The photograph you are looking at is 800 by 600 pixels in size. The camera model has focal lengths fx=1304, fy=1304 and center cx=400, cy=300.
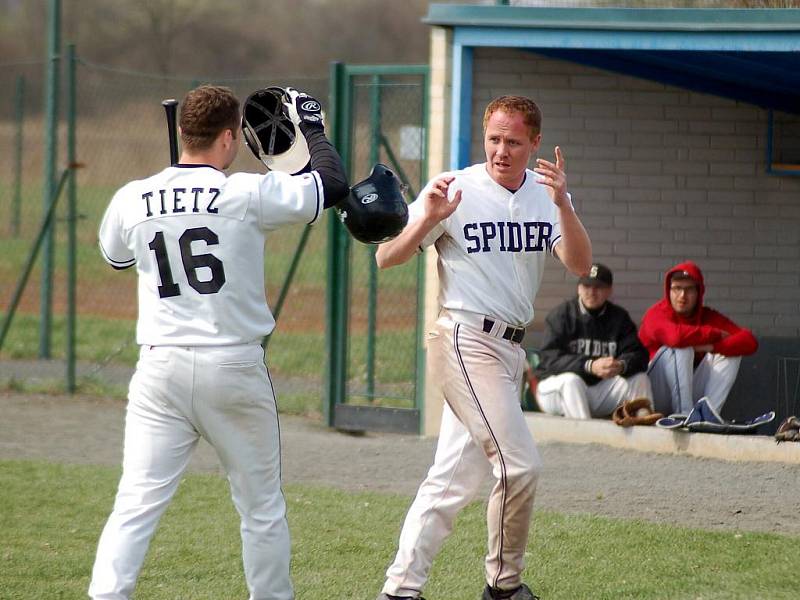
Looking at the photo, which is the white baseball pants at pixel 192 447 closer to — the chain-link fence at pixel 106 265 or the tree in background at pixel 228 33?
the chain-link fence at pixel 106 265

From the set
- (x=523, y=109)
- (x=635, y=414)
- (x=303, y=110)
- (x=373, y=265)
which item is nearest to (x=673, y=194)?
(x=635, y=414)

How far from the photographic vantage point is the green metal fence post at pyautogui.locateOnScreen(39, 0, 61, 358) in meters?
10.7

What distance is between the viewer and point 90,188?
15930mm

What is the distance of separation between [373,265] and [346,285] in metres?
0.26

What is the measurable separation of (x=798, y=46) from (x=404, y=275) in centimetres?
510

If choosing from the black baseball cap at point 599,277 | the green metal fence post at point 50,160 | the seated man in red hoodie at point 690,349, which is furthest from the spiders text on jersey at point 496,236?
the green metal fence post at point 50,160

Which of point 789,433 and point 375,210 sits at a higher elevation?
point 375,210

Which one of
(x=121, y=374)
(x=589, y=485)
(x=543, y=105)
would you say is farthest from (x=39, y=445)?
(x=543, y=105)

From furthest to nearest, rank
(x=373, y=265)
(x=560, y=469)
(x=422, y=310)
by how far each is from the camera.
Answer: (x=373, y=265)
(x=422, y=310)
(x=560, y=469)

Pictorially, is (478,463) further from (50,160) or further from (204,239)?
(50,160)

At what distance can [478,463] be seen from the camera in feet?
15.9

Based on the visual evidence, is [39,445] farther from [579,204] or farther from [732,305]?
[732,305]

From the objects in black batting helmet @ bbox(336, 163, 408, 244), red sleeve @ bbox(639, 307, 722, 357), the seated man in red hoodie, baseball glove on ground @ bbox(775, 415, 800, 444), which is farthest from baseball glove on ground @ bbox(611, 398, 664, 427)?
black batting helmet @ bbox(336, 163, 408, 244)

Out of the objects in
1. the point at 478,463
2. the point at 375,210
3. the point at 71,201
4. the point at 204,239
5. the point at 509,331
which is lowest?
the point at 478,463
